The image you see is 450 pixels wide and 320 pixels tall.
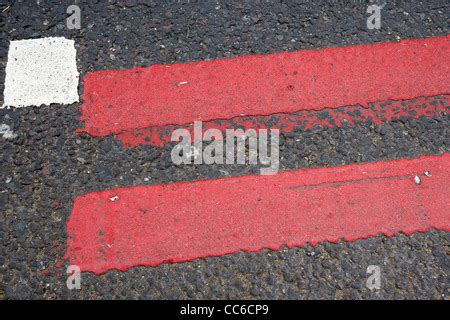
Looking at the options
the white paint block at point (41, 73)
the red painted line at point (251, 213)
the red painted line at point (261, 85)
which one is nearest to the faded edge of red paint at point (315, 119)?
the red painted line at point (261, 85)

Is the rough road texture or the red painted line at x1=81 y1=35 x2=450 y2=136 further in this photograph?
the red painted line at x1=81 y1=35 x2=450 y2=136

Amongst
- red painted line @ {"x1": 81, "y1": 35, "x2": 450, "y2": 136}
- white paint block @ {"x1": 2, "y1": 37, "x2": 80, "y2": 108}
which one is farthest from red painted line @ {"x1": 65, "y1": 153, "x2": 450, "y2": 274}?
white paint block @ {"x1": 2, "y1": 37, "x2": 80, "y2": 108}

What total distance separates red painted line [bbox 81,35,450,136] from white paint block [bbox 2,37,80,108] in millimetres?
121

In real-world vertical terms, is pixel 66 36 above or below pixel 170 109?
above

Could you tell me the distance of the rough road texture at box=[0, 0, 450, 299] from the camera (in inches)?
79.7

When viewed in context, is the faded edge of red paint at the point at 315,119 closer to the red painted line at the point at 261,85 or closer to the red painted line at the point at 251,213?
the red painted line at the point at 261,85

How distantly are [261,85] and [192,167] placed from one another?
0.61m

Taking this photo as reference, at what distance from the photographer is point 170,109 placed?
2418 millimetres

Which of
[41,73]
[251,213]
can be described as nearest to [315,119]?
[251,213]

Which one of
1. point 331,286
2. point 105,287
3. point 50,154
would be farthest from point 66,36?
point 331,286

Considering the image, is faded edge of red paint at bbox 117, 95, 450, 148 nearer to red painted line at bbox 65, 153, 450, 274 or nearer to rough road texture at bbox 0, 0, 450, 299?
rough road texture at bbox 0, 0, 450, 299

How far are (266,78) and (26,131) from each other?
1281 mm

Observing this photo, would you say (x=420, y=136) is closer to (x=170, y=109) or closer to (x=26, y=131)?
(x=170, y=109)
